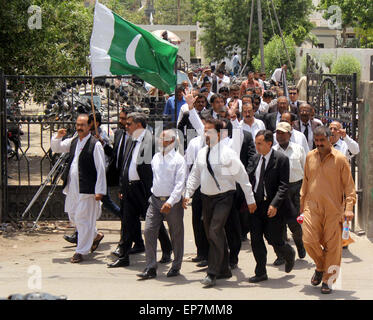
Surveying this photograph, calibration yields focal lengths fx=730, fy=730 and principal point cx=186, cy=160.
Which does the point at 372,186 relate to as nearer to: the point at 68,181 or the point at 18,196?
the point at 68,181

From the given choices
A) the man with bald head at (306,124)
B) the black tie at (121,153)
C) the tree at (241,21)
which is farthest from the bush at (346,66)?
the black tie at (121,153)

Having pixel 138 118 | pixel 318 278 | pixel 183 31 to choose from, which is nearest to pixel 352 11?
pixel 183 31

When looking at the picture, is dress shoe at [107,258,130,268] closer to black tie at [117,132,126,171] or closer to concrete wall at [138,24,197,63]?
black tie at [117,132,126,171]

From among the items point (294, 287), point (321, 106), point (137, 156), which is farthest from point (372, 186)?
point (137, 156)

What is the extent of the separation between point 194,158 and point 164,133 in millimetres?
874

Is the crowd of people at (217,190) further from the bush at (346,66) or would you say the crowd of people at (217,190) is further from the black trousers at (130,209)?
the bush at (346,66)

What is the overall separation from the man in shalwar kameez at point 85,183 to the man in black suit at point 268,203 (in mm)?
2024

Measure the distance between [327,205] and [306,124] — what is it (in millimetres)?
2769

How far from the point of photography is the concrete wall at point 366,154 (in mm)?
10195

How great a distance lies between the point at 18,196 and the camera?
35.3 ft

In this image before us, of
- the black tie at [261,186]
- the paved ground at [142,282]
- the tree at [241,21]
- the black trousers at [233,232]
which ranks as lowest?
the paved ground at [142,282]

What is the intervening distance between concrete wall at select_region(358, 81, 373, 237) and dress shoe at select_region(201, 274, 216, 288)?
317 centimetres

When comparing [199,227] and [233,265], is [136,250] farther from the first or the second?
[233,265]

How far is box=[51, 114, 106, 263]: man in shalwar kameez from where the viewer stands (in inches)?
356
